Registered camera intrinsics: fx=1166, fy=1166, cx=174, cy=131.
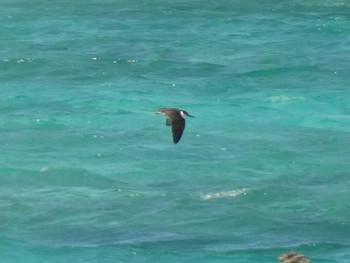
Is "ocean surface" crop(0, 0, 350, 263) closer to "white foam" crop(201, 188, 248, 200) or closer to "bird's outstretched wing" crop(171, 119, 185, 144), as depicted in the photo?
"white foam" crop(201, 188, 248, 200)

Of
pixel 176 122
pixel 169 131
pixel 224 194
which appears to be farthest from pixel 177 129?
pixel 169 131

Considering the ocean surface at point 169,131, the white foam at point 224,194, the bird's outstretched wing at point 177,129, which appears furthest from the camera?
the white foam at point 224,194

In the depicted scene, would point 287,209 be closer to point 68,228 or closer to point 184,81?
point 68,228

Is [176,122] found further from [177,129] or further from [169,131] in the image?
[169,131]

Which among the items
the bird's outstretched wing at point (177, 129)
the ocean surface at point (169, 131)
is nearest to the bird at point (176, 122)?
the bird's outstretched wing at point (177, 129)

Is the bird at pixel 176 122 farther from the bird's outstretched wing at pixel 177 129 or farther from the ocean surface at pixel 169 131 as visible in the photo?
the ocean surface at pixel 169 131

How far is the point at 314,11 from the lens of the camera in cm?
2183

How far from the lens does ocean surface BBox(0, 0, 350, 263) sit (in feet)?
33.5

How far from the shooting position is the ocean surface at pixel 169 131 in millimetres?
10203

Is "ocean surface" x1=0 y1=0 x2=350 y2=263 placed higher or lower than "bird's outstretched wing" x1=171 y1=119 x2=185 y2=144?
lower

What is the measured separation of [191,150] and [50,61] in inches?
199

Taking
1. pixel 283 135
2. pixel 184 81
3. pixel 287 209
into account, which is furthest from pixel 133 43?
pixel 287 209

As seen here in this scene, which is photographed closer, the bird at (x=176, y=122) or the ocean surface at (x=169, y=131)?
the bird at (x=176, y=122)

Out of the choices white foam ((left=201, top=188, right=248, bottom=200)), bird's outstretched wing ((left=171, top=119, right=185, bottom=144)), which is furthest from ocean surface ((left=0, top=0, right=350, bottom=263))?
bird's outstretched wing ((left=171, top=119, right=185, bottom=144))
